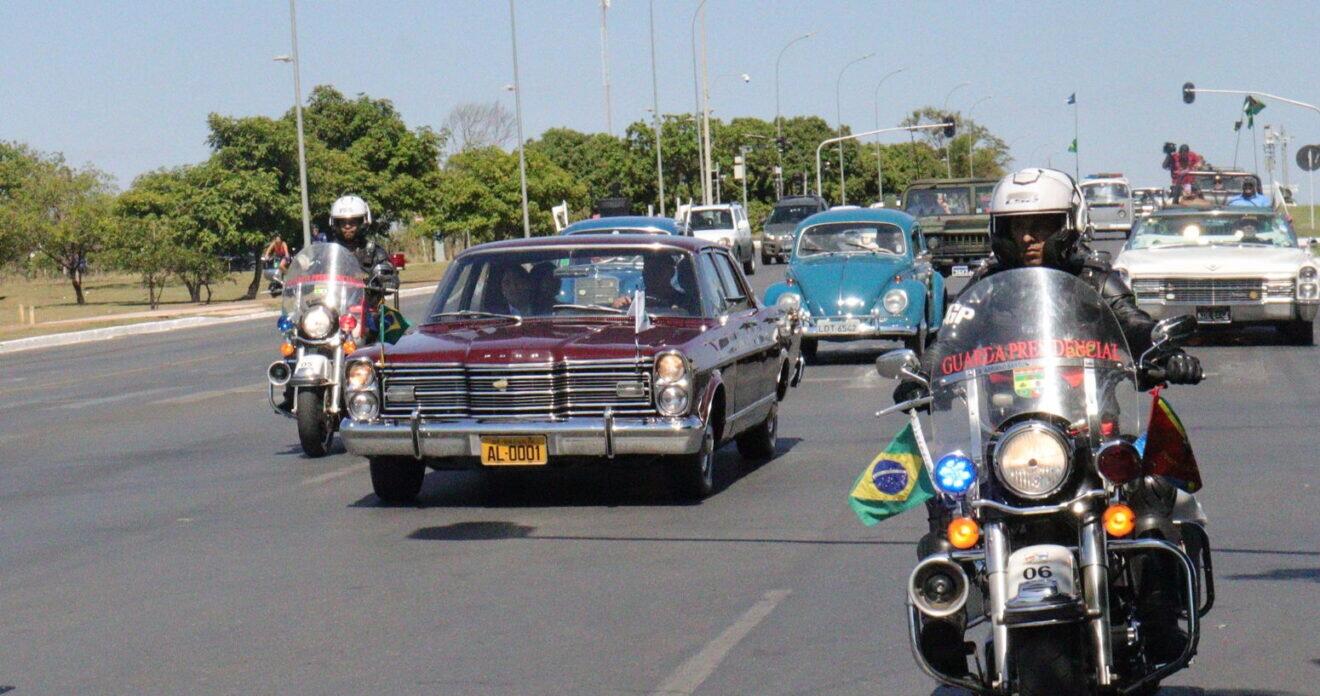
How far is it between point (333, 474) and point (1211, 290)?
11.5 meters

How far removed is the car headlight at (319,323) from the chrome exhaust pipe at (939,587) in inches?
360

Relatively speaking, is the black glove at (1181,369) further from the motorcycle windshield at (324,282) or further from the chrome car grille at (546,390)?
the motorcycle windshield at (324,282)

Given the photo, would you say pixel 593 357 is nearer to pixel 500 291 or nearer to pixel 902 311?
pixel 500 291

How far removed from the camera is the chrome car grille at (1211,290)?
19875mm

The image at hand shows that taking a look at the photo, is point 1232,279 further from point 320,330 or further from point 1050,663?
point 1050,663

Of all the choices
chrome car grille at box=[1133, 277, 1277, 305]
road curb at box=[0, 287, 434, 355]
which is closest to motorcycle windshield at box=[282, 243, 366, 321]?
chrome car grille at box=[1133, 277, 1277, 305]

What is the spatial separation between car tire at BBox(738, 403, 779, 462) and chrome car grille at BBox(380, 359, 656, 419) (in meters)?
2.14

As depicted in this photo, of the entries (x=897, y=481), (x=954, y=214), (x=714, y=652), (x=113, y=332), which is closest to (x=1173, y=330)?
(x=897, y=481)

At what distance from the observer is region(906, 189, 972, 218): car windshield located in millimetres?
35781

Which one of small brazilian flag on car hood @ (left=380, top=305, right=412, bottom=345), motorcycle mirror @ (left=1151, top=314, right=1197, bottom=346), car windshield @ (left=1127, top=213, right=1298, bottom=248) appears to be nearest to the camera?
motorcycle mirror @ (left=1151, top=314, right=1197, bottom=346)

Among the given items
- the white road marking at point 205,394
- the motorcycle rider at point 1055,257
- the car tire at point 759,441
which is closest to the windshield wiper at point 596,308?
the car tire at point 759,441

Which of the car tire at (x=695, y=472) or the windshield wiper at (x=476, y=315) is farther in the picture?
the windshield wiper at (x=476, y=315)

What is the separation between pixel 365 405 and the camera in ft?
34.3

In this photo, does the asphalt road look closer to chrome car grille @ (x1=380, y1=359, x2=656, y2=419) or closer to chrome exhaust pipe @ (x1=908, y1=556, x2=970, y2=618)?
chrome car grille @ (x1=380, y1=359, x2=656, y2=419)
